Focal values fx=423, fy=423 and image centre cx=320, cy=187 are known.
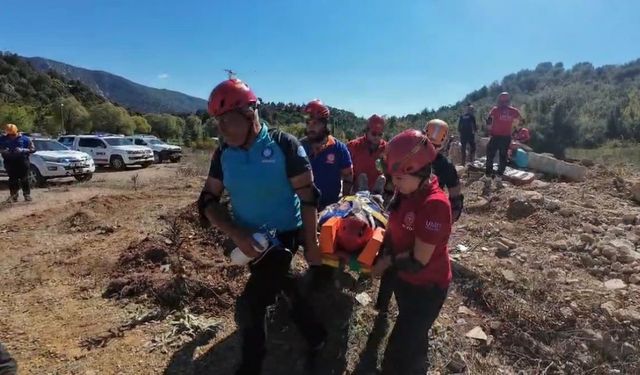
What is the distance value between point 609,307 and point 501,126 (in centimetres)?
500

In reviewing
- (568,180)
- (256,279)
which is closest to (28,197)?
(256,279)

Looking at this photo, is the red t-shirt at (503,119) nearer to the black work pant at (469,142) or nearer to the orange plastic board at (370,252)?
the black work pant at (469,142)

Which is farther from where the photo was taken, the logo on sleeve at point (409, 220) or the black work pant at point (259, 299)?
the black work pant at point (259, 299)

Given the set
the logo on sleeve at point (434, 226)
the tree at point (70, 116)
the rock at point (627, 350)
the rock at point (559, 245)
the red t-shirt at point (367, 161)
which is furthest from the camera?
the tree at point (70, 116)

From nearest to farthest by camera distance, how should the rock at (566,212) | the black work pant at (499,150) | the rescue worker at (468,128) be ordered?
the rock at (566,212) → the black work pant at (499,150) → the rescue worker at (468,128)

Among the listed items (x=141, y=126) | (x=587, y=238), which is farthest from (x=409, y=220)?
(x=141, y=126)

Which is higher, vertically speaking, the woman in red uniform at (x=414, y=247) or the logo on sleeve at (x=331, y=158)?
the logo on sleeve at (x=331, y=158)

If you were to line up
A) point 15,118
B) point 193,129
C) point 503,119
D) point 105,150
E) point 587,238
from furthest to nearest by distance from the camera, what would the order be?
point 193,129 → point 15,118 → point 105,150 → point 503,119 → point 587,238

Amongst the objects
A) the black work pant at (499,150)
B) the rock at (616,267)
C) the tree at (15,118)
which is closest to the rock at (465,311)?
the rock at (616,267)

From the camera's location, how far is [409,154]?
226 cm

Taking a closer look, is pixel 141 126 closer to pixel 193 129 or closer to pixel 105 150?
pixel 193 129

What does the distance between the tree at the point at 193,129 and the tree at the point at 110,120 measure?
19.7 feet

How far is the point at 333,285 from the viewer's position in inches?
143

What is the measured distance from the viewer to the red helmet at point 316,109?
3.90 metres
